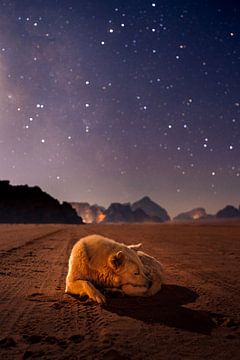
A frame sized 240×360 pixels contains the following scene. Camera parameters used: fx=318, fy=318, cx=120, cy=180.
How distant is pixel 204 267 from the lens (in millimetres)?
8977

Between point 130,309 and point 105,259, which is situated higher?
point 105,259

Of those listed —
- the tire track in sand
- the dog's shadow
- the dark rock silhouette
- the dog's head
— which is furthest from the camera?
the dark rock silhouette

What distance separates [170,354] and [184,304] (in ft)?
6.43

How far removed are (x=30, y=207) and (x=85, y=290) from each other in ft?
427

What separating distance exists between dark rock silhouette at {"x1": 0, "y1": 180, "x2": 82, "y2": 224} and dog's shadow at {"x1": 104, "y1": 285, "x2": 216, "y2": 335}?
121 m

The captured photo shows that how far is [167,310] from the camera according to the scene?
180 inches

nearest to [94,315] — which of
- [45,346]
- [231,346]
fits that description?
[45,346]

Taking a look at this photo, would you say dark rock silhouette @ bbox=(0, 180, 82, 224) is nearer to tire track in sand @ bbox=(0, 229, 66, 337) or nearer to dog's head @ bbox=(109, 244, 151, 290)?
tire track in sand @ bbox=(0, 229, 66, 337)

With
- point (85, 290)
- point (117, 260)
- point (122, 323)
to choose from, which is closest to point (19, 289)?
point (85, 290)

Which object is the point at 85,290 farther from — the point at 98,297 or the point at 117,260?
the point at 117,260

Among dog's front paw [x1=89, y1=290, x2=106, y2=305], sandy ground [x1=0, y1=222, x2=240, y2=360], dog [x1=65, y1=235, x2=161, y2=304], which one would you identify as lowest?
sandy ground [x1=0, y1=222, x2=240, y2=360]

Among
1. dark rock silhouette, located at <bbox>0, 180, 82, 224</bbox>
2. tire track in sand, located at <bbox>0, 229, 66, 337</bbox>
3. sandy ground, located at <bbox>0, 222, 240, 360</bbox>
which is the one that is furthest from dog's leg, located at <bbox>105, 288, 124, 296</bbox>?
dark rock silhouette, located at <bbox>0, 180, 82, 224</bbox>

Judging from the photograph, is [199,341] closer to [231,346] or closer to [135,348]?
[231,346]

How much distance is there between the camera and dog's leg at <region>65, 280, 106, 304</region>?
485 cm
